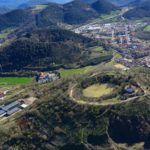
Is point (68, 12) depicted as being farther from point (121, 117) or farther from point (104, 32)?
point (121, 117)

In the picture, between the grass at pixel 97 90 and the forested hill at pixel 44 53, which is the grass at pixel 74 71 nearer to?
the forested hill at pixel 44 53

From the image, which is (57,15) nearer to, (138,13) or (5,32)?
(5,32)

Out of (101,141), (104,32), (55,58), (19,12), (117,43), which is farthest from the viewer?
(19,12)

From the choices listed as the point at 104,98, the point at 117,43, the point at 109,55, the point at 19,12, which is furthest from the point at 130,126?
the point at 19,12

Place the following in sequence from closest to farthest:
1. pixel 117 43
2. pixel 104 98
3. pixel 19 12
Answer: pixel 104 98 < pixel 117 43 < pixel 19 12

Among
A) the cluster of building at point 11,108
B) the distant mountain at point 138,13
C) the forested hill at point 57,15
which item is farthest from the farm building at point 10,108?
the distant mountain at point 138,13

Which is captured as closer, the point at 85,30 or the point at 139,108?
the point at 139,108

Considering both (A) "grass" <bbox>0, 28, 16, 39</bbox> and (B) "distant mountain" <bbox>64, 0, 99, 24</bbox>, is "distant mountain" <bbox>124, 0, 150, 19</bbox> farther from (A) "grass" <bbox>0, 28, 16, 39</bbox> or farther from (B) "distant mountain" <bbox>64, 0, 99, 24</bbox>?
(A) "grass" <bbox>0, 28, 16, 39</bbox>
